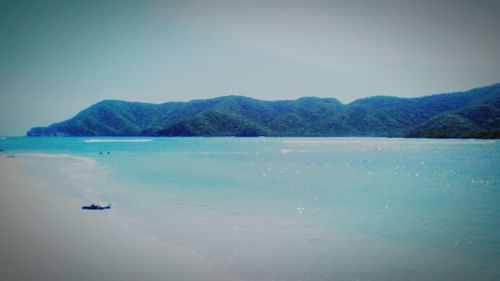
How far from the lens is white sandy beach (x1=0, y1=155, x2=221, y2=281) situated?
8766mm

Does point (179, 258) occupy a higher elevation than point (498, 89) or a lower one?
lower

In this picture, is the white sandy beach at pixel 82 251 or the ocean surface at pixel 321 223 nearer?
the white sandy beach at pixel 82 251

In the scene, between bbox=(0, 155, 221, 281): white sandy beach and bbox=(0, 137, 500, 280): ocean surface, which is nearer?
bbox=(0, 155, 221, 281): white sandy beach

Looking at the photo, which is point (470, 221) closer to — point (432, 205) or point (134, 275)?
point (432, 205)

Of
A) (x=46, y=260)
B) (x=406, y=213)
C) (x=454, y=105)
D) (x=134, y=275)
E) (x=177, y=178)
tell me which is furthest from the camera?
(x=454, y=105)

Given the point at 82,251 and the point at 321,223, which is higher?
the point at 82,251

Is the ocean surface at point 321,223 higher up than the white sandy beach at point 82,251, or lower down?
lower down

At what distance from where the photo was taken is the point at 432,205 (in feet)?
61.7

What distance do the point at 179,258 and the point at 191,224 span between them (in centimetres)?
424

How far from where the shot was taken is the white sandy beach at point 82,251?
877cm

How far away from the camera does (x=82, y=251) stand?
10.5m

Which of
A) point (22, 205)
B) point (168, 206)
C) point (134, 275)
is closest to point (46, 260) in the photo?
point (134, 275)

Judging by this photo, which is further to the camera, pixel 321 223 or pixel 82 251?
pixel 321 223

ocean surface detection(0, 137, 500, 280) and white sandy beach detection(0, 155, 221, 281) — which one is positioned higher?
white sandy beach detection(0, 155, 221, 281)
